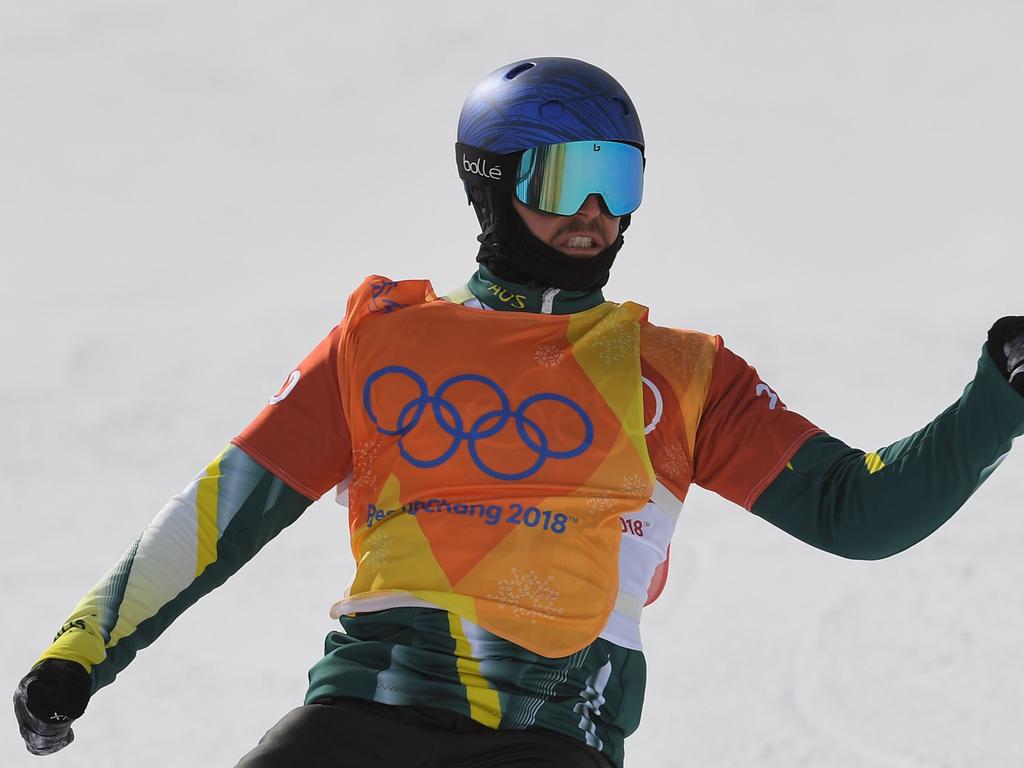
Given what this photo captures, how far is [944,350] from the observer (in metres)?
7.47

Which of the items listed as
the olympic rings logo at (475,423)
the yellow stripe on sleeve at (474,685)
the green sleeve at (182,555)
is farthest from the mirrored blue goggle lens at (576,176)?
the yellow stripe on sleeve at (474,685)

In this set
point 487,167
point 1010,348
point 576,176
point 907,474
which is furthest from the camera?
point 487,167

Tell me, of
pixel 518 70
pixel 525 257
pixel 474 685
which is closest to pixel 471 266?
pixel 518 70

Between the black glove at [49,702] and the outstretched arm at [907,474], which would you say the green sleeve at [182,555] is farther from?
the outstretched arm at [907,474]

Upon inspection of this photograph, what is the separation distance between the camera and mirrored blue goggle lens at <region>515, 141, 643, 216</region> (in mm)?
3404

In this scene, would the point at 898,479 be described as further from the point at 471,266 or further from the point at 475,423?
the point at 471,266

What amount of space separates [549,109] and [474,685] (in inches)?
46.3

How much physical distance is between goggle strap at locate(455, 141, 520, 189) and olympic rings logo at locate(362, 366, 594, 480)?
50cm

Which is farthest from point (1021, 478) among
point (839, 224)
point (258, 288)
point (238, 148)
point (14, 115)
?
point (14, 115)

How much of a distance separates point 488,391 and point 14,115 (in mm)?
7981

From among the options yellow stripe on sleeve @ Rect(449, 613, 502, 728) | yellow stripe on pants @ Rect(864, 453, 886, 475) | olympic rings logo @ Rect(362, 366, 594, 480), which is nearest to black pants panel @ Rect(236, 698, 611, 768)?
yellow stripe on sleeve @ Rect(449, 613, 502, 728)

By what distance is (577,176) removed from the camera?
341 cm

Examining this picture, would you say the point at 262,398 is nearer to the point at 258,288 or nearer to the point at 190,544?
the point at 258,288

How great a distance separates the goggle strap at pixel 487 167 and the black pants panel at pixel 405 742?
1130 millimetres
